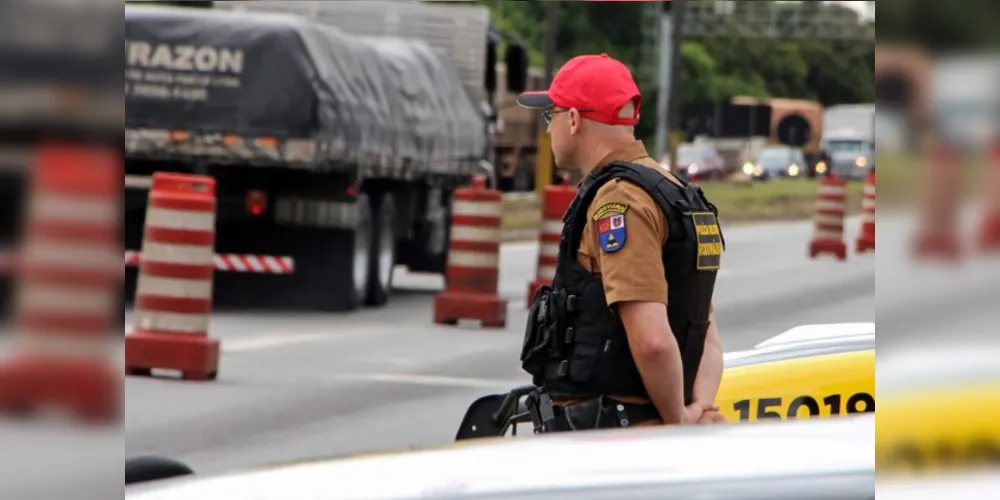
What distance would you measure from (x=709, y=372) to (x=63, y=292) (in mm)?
2965

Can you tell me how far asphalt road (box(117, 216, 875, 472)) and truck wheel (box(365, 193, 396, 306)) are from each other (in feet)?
0.84

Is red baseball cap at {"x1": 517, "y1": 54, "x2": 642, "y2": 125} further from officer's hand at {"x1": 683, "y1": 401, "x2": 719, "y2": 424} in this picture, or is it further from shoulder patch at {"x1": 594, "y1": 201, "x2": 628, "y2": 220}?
officer's hand at {"x1": 683, "y1": 401, "x2": 719, "y2": 424}

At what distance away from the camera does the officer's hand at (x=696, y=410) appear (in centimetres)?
393

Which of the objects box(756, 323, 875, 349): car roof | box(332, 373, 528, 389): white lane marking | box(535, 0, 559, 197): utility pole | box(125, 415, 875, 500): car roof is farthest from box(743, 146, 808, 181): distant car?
box(125, 415, 875, 500): car roof

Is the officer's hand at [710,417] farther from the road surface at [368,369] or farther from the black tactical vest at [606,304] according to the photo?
the road surface at [368,369]

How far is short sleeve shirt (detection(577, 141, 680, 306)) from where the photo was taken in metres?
3.78

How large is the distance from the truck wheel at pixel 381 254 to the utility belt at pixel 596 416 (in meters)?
14.4

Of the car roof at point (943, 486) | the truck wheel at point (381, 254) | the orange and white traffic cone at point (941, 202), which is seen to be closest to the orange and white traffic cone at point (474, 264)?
the truck wheel at point (381, 254)

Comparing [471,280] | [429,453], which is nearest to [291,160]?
[471,280]

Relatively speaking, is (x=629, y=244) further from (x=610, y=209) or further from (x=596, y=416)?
(x=596, y=416)

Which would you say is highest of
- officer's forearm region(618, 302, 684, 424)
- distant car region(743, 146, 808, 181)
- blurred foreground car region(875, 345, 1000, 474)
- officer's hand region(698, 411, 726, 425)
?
blurred foreground car region(875, 345, 1000, 474)

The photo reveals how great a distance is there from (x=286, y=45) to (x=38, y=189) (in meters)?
15.3

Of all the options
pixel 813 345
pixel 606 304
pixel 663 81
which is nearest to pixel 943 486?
pixel 606 304

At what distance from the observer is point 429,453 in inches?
91.5
